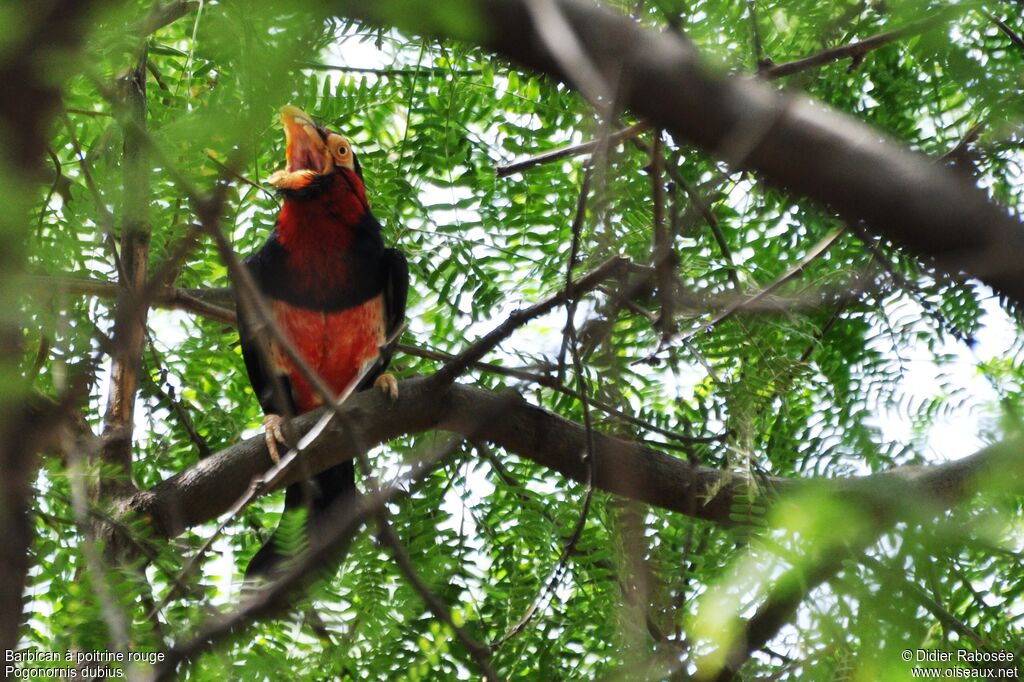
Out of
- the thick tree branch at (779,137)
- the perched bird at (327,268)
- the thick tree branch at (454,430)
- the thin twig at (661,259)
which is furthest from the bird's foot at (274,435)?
the thick tree branch at (779,137)

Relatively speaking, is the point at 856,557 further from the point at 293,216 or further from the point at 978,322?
the point at 293,216

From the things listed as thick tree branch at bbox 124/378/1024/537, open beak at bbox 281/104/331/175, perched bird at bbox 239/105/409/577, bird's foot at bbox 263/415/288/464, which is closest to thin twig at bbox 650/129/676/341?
thick tree branch at bbox 124/378/1024/537

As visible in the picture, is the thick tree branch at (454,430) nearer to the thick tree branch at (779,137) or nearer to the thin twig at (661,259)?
the thin twig at (661,259)

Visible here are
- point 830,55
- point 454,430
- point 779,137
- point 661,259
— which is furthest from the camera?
point 454,430

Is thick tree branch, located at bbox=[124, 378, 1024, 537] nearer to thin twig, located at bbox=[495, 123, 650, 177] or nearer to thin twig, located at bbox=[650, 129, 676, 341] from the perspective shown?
thin twig, located at bbox=[495, 123, 650, 177]

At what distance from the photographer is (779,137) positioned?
4.19ft

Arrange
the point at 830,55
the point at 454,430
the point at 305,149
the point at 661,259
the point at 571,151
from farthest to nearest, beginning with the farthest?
1. the point at 305,149
2. the point at 454,430
3. the point at 830,55
4. the point at 571,151
5. the point at 661,259

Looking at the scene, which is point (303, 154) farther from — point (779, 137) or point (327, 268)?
point (779, 137)

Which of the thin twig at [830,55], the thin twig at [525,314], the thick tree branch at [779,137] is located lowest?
the thick tree branch at [779,137]

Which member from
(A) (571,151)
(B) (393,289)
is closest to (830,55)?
(A) (571,151)

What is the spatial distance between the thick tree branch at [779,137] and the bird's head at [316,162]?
8.86 ft

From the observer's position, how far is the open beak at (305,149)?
403 cm

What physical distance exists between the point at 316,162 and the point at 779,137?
9.99 feet

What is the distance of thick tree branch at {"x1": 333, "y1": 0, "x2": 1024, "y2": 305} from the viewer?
117cm
